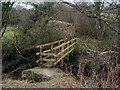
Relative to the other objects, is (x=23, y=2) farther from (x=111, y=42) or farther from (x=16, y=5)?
(x=111, y=42)

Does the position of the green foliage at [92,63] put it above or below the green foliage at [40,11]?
below

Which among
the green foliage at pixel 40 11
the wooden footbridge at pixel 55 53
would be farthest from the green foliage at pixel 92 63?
the green foliage at pixel 40 11

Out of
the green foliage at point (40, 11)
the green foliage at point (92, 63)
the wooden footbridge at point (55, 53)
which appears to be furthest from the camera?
the green foliage at point (40, 11)

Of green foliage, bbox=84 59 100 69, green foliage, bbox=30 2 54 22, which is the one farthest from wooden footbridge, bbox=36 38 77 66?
green foliage, bbox=30 2 54 22

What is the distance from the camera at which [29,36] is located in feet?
39.0

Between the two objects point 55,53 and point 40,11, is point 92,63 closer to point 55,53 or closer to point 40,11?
point 55,53

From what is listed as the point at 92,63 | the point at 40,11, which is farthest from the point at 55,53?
the point at 40,11

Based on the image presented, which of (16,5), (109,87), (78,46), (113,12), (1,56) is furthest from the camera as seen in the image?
(78,46)

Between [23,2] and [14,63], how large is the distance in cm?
356

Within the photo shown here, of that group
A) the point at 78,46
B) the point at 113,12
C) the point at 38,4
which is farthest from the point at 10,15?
the point at 113,12

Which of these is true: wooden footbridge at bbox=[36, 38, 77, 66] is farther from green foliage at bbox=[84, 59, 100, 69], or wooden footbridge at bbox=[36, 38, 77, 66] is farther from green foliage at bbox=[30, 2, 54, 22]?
green foliage at bbox=[30, 2, 54, 22]

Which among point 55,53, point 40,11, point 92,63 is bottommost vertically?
point 92,63

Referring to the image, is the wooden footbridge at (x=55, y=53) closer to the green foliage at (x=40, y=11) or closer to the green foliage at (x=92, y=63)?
the green foliage at (x=92, y=63)

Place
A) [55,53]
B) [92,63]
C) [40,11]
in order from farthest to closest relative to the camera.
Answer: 1. [40,11]
2. [92,63]
3. [55,53]
